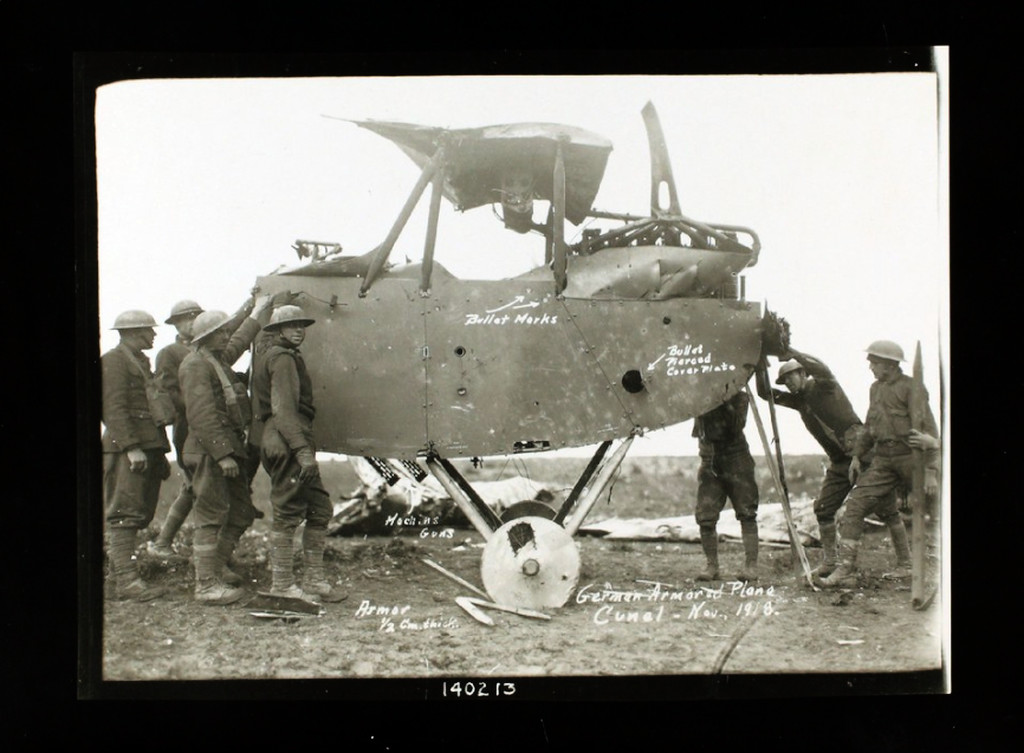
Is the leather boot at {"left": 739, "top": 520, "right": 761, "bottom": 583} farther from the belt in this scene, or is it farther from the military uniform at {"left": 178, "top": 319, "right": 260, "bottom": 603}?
the military uniform at {"left": 178, "top": 319, "right": 260, "bottom": 603}

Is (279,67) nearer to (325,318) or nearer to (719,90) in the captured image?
(325,318)

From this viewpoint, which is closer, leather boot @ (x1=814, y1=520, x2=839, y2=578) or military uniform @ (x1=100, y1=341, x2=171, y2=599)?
military uniform @ (x1=100, y1=341, x2=171, y2=599)

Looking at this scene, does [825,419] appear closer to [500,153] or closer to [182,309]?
[500,153]

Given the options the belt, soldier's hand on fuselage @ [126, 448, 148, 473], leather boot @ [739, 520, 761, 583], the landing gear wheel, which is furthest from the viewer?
leather boot @ [739, 520, 761, 583]

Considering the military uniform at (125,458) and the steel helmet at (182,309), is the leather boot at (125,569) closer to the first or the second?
the military uniform at (125,458)

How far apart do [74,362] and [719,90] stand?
145 inches

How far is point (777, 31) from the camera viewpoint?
4.60 meters

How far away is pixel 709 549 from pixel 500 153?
2.46 metres

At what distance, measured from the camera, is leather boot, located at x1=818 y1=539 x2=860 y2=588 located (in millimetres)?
4879

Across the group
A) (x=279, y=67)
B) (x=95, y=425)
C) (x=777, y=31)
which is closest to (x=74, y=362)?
(x=95, y=425)

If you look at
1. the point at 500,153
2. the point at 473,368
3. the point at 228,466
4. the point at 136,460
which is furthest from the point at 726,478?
the point at 136,460

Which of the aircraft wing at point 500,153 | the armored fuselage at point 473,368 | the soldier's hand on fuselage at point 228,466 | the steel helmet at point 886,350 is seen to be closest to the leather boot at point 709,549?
the armored fuselage at point 473,368

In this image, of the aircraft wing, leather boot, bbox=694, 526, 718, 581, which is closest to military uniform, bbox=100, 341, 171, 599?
the aircraft wing

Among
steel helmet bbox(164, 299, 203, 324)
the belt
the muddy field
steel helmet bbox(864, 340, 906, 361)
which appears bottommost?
the muddy field
